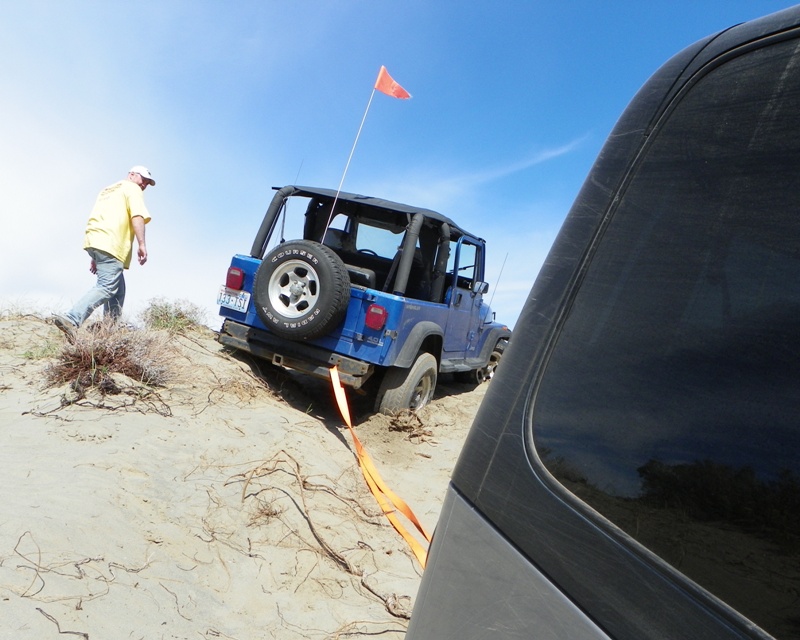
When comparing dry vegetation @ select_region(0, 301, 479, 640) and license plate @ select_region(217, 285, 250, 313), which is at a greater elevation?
license plate @ select_region(217, 285, 250, 313)

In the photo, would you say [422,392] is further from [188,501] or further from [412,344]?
[188,501]

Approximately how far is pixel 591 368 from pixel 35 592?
2.39m

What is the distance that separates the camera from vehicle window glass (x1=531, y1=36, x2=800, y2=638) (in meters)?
0.87

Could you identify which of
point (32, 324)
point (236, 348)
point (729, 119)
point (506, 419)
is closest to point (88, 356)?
point (236, 348)

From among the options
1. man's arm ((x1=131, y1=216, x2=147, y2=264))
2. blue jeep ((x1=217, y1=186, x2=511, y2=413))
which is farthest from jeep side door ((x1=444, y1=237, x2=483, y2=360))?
man's arm ((x1=131, y1=216, x2=147, y2=264))

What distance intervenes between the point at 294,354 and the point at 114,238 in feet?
6.97

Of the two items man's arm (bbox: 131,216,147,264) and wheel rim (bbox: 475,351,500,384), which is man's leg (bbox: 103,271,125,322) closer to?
man's arm (bbox: 131,216,147,264)

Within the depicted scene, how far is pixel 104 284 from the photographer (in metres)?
6.07

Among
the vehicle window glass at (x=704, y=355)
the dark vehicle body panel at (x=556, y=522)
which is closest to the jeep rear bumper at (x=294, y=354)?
the dark vehicle body panel at (x=556, y=522)

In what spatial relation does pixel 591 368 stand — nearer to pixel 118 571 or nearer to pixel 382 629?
pixel 382 629

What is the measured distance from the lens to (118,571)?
9.05ft

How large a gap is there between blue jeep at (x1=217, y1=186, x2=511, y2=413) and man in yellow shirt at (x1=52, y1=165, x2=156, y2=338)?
3.32 feet

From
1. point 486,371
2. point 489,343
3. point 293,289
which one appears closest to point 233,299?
point 293,289

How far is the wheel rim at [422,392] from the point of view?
6.33 metres
